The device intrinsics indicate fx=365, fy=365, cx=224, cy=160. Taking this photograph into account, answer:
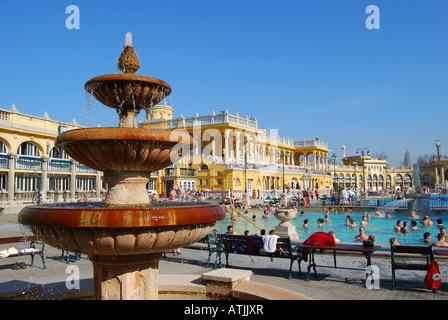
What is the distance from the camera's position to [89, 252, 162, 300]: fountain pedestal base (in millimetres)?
4215

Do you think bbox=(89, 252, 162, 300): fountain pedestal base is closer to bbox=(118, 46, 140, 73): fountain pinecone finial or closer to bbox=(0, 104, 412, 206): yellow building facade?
bbox=(118, 46, 140, 73): fountain pinecone finial

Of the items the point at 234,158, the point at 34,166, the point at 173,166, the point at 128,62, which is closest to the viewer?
the point at 128,62

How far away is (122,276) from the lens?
13.9 feet

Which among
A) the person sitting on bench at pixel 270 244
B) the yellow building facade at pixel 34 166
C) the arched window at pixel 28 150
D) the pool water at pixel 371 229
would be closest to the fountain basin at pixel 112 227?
the person sitting on bench at pixel 270 244

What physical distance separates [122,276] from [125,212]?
1087 mm

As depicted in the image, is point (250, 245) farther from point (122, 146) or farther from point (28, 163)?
point (28, 163)

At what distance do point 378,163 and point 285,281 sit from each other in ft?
317

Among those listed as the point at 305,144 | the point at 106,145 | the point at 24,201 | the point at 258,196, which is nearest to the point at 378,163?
the point at 305,144

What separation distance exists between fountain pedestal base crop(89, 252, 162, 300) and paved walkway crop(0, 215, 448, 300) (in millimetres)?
1516

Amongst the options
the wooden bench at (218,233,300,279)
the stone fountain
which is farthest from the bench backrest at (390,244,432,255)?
the stone fountain

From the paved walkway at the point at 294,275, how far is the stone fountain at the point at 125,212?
1.53 metres

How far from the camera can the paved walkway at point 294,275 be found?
6199mm

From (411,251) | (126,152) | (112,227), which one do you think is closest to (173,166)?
(411,251)
